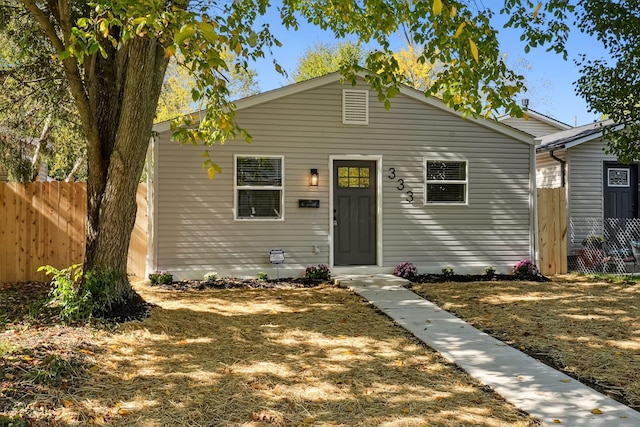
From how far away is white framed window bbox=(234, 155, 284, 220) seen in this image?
880 centimetres

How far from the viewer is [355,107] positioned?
918 cm

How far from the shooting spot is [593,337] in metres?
5.08

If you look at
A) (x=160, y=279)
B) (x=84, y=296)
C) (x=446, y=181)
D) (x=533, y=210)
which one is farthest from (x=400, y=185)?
(x=84, y=296)

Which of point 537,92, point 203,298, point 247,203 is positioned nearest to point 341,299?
point 203,298

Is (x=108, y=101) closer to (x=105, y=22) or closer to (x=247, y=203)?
(x=105, y=22)

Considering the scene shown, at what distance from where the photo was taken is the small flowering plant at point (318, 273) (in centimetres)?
877

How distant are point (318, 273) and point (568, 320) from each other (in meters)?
4.22

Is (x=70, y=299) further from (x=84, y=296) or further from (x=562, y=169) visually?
(x=562, y=169)

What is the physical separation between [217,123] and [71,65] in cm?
163

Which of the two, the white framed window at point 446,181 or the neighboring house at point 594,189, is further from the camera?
the neighboring house at point 594,189

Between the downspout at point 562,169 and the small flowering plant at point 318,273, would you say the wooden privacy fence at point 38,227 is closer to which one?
the small flowering plant at point 318,273

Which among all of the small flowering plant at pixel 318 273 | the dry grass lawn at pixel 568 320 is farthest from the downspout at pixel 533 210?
the small flowering plant at pixel 318 273

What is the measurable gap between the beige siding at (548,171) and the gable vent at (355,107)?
567 centimetres

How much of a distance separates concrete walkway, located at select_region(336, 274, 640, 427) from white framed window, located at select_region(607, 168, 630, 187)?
783cm
